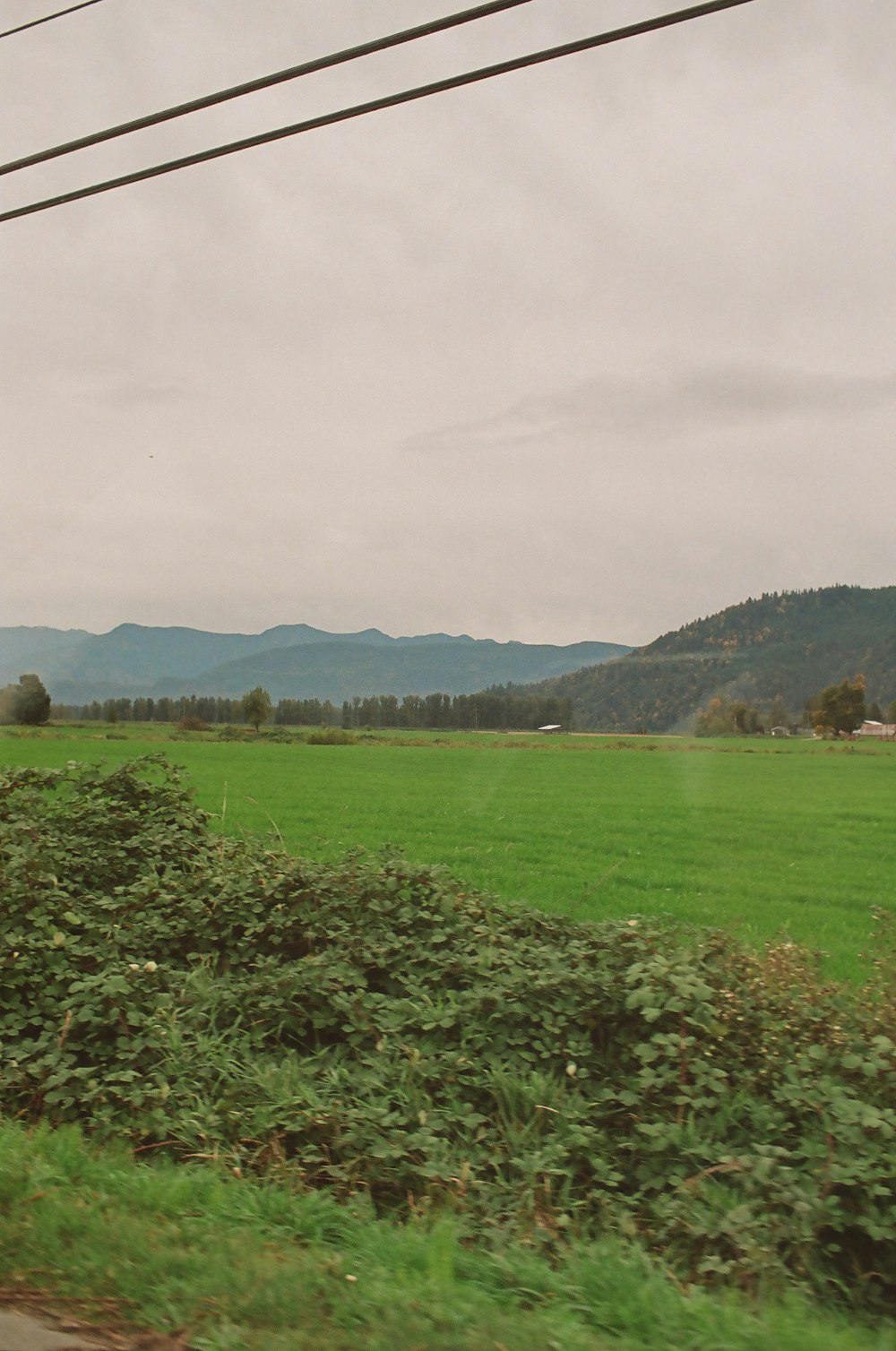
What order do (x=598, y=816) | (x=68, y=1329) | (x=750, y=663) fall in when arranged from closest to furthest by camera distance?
(x=68, y=1329) < (x=598, y=816) < (x=750, y=663)

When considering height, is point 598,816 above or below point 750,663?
below

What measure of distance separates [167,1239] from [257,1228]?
12.6 inches

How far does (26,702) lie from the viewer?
31297 mm

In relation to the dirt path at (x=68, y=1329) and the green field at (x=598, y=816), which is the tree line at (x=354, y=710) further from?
the dirt path at (x=68, y=1329)

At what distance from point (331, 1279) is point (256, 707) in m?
32.2

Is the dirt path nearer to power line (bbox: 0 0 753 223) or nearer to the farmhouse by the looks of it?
power line (bbox: 0 0 753 223)

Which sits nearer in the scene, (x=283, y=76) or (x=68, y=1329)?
(x=68, y=1329)

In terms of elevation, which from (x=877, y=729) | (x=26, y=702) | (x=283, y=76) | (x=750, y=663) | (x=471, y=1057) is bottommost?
(x=471, y=1057)

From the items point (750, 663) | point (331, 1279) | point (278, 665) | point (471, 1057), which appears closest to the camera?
point (331, 1279)

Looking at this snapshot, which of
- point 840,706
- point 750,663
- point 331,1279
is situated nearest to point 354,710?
point 750,663

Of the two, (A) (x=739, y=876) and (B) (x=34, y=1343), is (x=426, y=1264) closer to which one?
(B) (x=34, y=1343)

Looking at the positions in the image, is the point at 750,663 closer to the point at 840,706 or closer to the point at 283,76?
the point at 840,706

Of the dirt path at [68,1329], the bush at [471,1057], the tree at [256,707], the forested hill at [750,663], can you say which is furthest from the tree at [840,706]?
the dirt path at [68,1329]

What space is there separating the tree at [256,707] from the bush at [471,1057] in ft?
90.6
